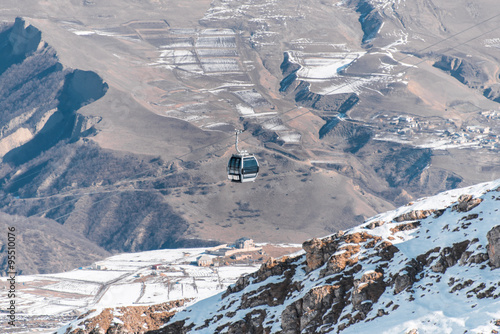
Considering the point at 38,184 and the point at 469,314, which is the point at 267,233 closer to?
the point at 38,184

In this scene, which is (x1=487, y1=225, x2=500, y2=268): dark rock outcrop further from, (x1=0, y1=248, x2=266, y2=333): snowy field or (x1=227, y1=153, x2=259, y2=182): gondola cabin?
(x1=0, y1=248, x2=266, y2=333): snowy field

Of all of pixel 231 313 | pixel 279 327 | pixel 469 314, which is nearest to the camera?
pixel 469 314

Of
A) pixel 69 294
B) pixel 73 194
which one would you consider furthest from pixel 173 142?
pixel 69 294

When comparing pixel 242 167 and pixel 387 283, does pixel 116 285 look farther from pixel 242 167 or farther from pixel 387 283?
pixel 387 283

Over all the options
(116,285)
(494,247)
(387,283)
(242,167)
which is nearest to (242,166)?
(242,167)

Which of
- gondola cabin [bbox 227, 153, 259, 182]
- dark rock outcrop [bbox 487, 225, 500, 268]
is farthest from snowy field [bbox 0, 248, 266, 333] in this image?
dark rock outcrop [bbox 487, 225, 500, 268]

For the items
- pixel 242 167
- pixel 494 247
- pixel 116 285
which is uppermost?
pixel 494 247
